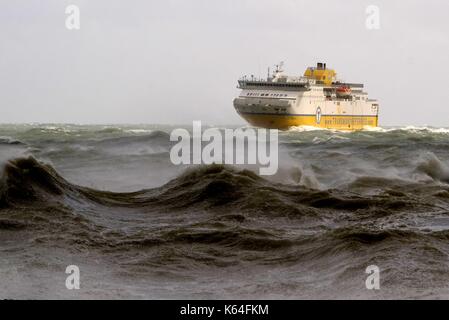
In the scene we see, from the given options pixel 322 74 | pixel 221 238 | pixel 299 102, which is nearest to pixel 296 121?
A: pixel 299 102

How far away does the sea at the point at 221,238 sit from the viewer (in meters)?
7.80

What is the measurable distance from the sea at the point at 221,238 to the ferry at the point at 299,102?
54.0m

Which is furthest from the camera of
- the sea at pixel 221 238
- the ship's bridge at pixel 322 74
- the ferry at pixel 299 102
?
the ship's bridge at pixel 322 74

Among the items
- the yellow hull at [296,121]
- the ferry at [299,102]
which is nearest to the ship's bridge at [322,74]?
the ferry at [299,102]

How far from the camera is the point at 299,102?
73438 mm

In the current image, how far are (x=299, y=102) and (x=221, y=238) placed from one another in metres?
63.8

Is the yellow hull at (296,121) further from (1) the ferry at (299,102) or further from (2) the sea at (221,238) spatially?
(2) the sea at (221,238)

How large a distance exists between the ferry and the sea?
5404 centimetres

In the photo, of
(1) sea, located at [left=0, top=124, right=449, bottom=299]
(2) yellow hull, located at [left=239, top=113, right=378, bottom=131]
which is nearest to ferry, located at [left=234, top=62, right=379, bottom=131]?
(2) yellow hull, located at [left=239, top=113, right=378, bottom=131]

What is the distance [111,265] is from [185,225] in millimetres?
2790

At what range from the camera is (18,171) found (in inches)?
511

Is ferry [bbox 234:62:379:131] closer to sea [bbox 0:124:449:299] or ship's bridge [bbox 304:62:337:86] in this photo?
ship's bridge [bbox 304:62:337:86]

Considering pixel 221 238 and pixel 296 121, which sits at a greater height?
pixel 221 238

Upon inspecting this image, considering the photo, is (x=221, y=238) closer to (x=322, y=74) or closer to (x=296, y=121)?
(x=296, y=121)
